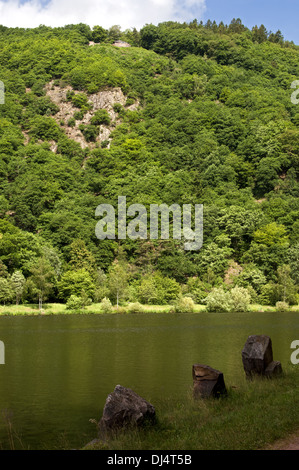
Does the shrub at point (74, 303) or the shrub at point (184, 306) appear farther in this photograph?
the shrub at point (184, 306)

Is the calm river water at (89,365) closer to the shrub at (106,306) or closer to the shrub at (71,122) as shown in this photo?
the shrub at (106,306)

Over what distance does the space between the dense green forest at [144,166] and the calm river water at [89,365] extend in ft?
97.0

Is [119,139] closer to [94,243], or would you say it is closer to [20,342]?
[94,243]

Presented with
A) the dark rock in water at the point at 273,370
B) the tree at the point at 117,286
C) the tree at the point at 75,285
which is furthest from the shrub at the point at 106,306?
the dark rock in water at the point at 273,370

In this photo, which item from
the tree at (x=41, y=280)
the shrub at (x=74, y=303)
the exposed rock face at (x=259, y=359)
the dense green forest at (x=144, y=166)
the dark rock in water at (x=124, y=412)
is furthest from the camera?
the dense green forest at (x=144, y=166)

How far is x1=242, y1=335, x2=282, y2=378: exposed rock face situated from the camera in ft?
62.0

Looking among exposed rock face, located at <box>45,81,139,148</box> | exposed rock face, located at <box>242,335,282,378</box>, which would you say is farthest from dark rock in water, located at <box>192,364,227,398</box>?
exposed rock face, located at <box>45,81,139,148</box>

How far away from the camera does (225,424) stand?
12531 mm

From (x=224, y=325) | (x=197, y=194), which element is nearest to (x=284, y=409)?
(x=224, y=325)

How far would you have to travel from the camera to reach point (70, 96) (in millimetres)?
159250

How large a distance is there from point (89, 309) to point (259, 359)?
188 feet

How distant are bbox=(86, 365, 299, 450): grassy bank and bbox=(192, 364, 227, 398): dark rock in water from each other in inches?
13.2

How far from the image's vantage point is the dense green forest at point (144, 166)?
277 feet

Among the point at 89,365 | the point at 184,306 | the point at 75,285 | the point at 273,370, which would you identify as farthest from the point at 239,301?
the point at 273,370
